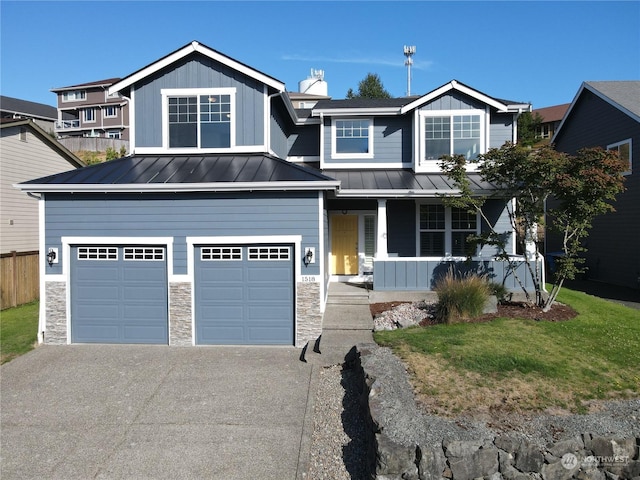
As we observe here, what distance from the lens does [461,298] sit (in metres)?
10.0

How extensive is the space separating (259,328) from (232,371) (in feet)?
5.84

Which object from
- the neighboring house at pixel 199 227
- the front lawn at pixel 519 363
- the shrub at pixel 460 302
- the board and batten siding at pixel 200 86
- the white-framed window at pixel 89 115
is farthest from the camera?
the white-framed window at pixel 89 115

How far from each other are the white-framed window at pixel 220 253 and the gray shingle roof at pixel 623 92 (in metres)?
14.6

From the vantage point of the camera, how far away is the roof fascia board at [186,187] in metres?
10.1

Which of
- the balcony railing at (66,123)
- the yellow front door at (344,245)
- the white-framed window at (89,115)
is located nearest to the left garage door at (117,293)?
the yellow front door at (344,245)

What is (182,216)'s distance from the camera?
10.5 metres

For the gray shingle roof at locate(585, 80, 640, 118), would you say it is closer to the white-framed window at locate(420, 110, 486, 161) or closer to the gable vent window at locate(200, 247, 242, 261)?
the white-framed window at locate(420, 110, 486, 161)

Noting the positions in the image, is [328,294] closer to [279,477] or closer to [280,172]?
[280,172]

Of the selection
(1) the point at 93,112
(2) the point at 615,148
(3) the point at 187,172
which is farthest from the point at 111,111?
(2) the point at 615,148

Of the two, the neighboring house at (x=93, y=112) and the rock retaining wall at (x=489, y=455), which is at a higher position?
the neighboring house at (x=93, y=112)

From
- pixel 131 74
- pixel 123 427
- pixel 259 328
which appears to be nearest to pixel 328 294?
pixel 259 328

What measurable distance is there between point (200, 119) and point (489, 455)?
34.6 ft

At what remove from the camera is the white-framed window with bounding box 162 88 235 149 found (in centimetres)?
1238

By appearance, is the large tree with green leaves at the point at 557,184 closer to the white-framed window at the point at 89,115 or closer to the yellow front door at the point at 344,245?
the yellow front door at the point at 344,245
